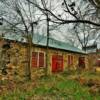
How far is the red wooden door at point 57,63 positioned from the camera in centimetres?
2473

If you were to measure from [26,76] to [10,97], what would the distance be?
10959 millimetres

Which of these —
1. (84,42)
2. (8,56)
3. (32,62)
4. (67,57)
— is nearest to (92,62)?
(67,57)

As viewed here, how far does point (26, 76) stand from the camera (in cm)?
2084

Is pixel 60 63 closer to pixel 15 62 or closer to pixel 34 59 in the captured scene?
pixel 34 59

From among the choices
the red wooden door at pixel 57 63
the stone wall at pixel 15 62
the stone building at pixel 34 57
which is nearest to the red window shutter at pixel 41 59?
the stone building at pixel 34 57

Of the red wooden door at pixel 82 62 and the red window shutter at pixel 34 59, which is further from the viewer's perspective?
the red wooden door at pixel 82 62

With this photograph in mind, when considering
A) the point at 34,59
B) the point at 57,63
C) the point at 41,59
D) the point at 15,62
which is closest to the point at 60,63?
the point at 57,63

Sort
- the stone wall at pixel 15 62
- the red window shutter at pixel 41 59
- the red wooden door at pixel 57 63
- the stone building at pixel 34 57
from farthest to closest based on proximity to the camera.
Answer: the red wooden door at pixel 57 63 → the red window shutter at pixel 41 59 → the stone building at pixel 34 57 → the stone wall at pixel 15 62

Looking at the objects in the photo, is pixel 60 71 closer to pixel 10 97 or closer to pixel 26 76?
pixel 26 76

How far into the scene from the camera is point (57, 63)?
2533 cm

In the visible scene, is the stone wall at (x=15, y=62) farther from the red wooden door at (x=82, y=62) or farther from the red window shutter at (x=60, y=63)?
the red wooden door at (x=82, y=62)

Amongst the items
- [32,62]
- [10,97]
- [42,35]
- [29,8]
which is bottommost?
[10,97]

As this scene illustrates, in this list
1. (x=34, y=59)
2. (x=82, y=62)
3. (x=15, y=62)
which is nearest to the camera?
(x=15, y=62)

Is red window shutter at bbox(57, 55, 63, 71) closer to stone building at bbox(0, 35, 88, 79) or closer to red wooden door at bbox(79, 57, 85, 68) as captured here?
stone building at bbox(0, 35, 88, 79)
